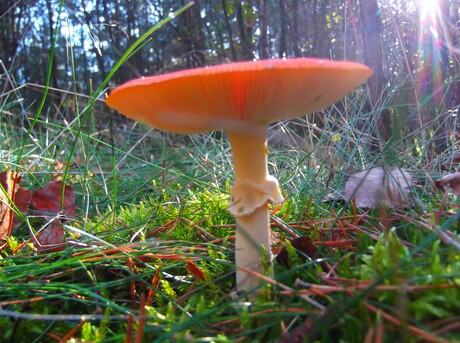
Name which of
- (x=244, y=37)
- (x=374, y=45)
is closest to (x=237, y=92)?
(x=374, y=45)

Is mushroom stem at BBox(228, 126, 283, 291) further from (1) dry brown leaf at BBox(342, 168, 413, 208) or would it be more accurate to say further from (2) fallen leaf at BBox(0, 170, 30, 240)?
(2) fallen leaf at BBox(0, 170, 30, 240)

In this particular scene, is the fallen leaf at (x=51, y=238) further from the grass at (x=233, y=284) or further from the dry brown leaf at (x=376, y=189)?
the dry brown leaf at (x=376, y=189)

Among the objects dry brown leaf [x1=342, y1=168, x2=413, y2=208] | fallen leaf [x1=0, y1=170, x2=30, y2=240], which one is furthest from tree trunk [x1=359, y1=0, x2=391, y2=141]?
fallen leaf [x1=0, y1=170, x2=30, y2=240]

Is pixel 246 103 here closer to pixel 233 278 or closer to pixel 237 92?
pixel 237 92

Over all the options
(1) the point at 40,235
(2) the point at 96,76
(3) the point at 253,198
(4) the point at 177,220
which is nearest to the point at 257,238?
(3) the point at 253,198

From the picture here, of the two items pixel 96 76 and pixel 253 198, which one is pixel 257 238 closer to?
pixel 253 198

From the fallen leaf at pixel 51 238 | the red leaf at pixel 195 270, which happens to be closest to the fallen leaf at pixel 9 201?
the fallen leaf at pixel 51 238
